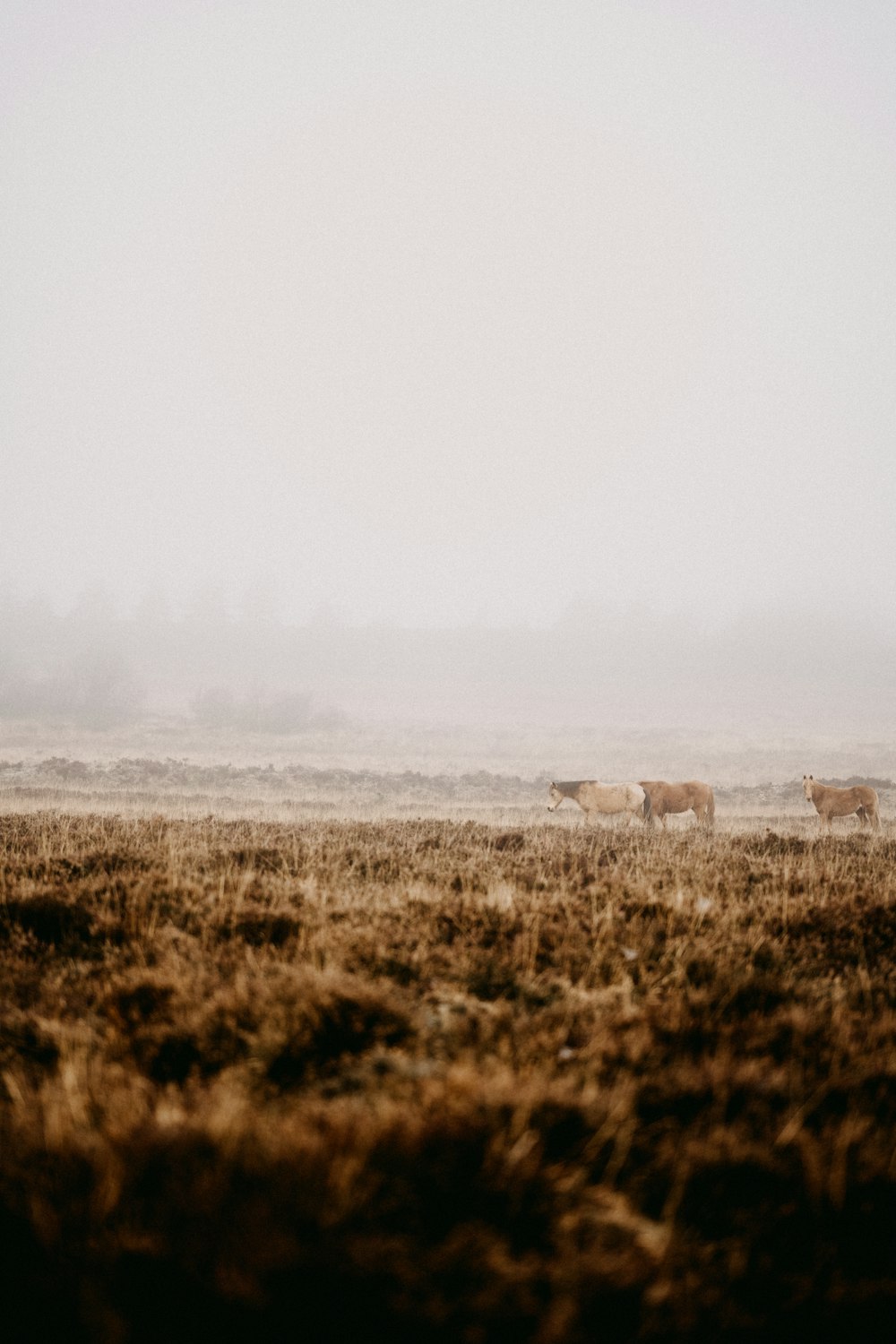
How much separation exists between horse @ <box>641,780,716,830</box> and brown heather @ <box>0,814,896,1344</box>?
48.6ft

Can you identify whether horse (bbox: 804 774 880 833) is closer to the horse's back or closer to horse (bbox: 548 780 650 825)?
horse (bbox: 548 780 650 825)

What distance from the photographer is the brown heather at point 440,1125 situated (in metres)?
1.83

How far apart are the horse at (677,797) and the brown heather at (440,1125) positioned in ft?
48.6

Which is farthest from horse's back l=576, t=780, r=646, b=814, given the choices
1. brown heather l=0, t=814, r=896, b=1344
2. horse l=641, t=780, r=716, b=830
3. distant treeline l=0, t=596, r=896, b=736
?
distant treeline l=0, t=596, r=896, b=736

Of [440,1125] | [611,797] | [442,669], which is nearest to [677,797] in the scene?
[611,797]

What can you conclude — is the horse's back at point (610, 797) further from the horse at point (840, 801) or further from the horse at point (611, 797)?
the horse at point (840, 801)

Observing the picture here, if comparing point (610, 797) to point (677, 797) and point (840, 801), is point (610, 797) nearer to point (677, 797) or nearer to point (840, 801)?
point (677, 797)

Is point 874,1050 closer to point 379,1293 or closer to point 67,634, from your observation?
point 379,1293

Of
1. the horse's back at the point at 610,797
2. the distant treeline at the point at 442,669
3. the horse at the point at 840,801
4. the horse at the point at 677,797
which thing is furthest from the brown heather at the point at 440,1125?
the distant treeline at the point at 442,669

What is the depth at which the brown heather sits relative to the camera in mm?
1828

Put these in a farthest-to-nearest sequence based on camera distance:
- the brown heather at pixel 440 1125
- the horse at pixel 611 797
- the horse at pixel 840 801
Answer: the horse at pixel 611 797 → the horse at pixel 840 801 → the brown heather at pixel 440 1125

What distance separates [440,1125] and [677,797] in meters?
18.9

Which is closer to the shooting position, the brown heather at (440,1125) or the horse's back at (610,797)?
the brown heather at (440,1125)

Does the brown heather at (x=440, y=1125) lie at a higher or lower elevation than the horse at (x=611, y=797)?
higher
